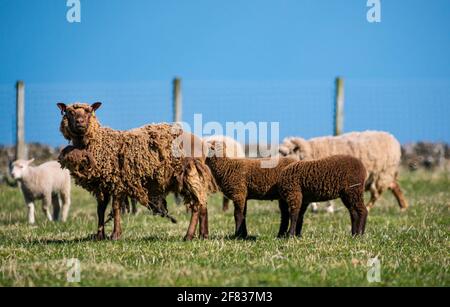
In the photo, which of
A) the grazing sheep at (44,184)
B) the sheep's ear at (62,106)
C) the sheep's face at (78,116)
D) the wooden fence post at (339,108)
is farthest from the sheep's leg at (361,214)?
the wooden fence post at (339,108)

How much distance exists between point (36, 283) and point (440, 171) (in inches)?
677

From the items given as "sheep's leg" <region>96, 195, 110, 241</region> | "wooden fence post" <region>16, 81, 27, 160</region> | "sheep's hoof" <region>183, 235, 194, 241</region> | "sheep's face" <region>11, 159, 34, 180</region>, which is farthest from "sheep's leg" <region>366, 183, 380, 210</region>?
"wooden fence post" <region>16, 81, 27, 160</region>

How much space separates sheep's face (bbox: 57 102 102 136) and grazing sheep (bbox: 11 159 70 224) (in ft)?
15.5

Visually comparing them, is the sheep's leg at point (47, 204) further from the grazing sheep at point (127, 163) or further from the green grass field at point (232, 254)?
the grazing sheep at point (127, 163)

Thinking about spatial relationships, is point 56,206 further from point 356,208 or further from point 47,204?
point 356,208

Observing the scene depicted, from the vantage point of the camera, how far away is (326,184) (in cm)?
920

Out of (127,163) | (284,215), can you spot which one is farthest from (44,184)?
(284,215)

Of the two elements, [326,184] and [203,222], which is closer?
[326,184]

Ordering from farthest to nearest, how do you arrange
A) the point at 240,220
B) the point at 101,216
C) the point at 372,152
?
the point at 372,152 < the point at 240,220 < the point at 101,216

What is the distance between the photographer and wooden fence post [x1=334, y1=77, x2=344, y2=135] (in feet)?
58.9

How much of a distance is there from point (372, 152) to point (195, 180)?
6.55 meters

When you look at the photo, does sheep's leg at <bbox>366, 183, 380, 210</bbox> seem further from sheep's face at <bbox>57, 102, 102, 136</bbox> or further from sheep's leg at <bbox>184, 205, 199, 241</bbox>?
sheep's face at <bbox>57, 102, 102, 136</bbox>

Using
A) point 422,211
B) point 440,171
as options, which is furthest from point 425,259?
point 440,171
